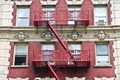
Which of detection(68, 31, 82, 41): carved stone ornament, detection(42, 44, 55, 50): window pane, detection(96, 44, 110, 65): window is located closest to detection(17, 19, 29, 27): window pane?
detection(42, 44, 55, 50): window pane

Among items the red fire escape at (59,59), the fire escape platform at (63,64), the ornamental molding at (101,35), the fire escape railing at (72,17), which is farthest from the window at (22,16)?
the ornamental molding at (101,35)

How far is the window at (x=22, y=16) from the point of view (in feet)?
101

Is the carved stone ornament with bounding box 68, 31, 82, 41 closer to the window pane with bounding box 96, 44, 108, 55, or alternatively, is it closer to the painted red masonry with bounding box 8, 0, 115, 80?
Result: the painted red masonry with bounding box 8, 0, 115, 80

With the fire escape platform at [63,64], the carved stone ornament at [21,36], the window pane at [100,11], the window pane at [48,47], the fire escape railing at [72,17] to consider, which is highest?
the window pane at [100,11]

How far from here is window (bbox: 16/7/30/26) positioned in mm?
30797

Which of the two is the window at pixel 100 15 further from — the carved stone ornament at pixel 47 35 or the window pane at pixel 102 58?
the carved stone ornament at pixel 47 35

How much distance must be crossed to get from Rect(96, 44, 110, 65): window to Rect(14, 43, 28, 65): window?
5166 mm

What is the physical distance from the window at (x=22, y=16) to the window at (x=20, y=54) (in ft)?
5.95

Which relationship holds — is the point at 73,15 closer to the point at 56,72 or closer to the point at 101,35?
the point at 101,35

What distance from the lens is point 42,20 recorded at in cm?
2978

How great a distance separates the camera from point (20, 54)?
29703 millimetres

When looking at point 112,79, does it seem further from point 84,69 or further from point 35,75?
point 35,75

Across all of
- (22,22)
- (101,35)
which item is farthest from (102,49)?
(22,22)

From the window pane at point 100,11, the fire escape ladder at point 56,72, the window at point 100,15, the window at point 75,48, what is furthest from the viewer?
the window pane at point 100,11
